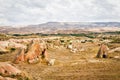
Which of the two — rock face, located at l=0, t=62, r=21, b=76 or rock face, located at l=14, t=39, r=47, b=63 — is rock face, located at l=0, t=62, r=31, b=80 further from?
rock face, located at l=14, t=39, r=47, b=63

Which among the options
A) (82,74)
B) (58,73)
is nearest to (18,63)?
(58,73)

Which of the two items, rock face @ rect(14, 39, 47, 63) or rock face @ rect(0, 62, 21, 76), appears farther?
rock face @ rect(14, 39, 47, 63)

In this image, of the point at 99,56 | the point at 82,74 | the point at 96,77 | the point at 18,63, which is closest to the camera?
the point at 96,77

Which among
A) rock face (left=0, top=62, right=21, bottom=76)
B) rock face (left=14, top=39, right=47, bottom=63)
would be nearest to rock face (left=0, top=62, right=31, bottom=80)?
rock face (left=0, top=62, right=21, bottom=76)

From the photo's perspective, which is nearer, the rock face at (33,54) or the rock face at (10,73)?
the rock face at (10,73)

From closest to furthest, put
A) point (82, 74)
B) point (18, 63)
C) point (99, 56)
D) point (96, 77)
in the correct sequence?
1. point (96, 77)
2. point (82, 74)
3. point (18, 63)
4. point (99, 56)

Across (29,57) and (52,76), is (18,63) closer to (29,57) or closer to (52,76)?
(29,57)

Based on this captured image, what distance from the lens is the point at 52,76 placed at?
3133 centimetres

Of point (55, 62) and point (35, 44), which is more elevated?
point (35, 44)

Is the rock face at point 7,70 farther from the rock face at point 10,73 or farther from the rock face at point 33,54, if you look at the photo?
the rock face at point 33,54

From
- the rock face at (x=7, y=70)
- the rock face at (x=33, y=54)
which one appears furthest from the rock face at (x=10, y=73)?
the rock face at (x=33, y=54)

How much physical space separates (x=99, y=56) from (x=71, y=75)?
2100 cm

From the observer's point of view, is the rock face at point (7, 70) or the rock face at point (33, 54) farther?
the rock face at point (33, 54)

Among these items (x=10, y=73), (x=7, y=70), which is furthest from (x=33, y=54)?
(x=10, y=73)
